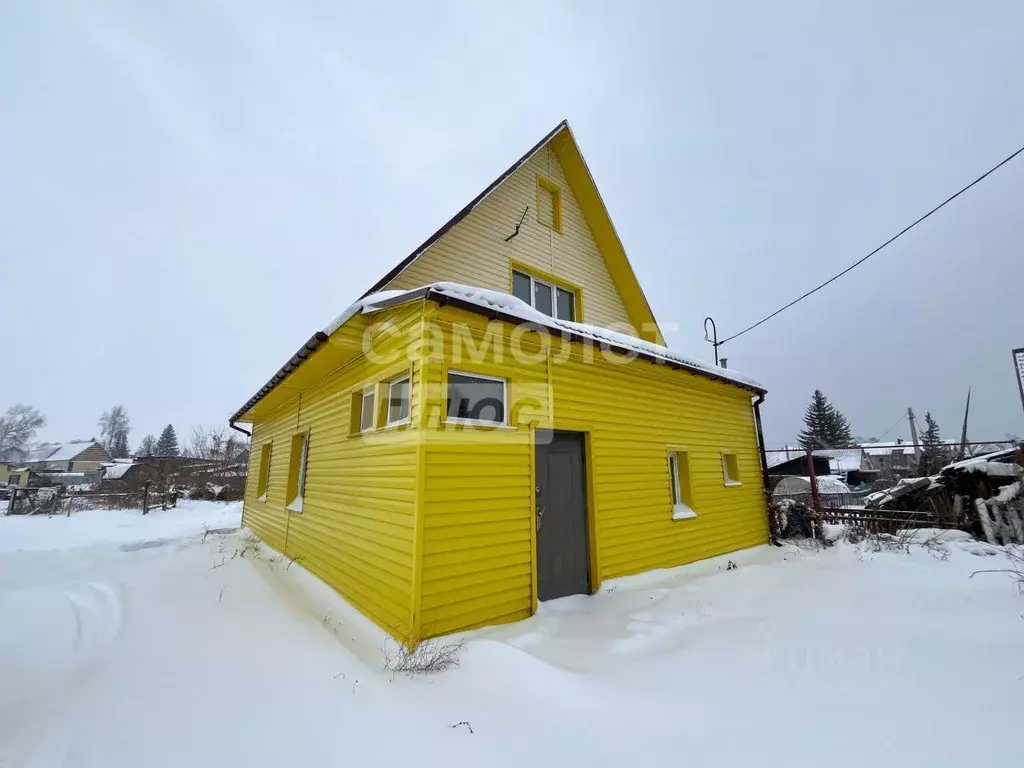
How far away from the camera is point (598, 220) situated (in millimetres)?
11234

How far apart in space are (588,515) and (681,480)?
316 centimetres

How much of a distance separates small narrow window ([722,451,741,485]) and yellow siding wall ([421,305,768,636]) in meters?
0.18

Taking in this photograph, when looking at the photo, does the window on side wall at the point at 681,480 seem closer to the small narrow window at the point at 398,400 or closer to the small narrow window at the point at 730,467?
the small narrow window at the point at 730,467

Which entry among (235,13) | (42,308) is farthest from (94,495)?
(42,308)

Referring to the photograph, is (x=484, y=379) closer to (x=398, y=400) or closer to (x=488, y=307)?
(x=488, y=307)

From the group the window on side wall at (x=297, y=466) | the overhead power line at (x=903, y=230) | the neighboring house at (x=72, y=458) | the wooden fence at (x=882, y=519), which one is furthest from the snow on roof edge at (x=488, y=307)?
the neighboring house at (x=72, y=458)

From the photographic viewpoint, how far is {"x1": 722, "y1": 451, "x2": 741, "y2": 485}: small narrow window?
30.8ft

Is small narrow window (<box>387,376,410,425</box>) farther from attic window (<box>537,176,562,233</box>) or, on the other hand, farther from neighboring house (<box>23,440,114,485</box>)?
neighboring house (<box>23,440,114,485</box>)

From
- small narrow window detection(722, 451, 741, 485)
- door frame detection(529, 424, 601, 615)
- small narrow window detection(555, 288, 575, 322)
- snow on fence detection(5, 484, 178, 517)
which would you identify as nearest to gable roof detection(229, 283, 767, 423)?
door frame detection(529, 424, 601, 615)

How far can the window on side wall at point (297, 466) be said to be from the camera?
8.61 m

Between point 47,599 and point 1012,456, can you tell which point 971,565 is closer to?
point 1012,456

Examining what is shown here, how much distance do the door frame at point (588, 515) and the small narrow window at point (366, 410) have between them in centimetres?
258

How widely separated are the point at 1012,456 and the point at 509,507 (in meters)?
11.2

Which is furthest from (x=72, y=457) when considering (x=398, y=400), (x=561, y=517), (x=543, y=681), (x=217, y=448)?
(x=543, y=681)
